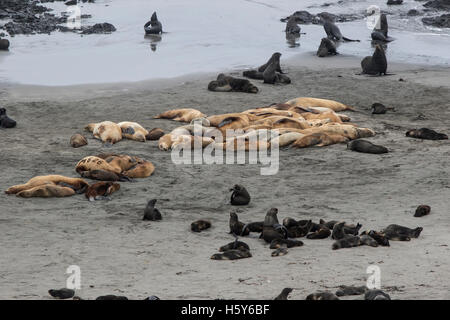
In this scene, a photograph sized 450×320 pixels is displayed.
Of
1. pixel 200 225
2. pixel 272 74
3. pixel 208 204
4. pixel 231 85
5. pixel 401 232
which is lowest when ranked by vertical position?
pixel 208 204

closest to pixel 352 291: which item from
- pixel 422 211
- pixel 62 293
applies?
pixel 62 293

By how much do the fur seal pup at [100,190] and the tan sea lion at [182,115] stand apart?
13.2 feet

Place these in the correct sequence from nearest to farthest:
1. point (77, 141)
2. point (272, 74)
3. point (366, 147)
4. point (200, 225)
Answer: point (200, 225) → point (366, 147) → point (77, 141) → point (272, 74)

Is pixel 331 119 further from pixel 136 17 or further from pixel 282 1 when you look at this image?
pixel 282 1

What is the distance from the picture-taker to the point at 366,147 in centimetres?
1124

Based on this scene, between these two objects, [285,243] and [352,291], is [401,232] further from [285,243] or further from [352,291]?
[352,291]

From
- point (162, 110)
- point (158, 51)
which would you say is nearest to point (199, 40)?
point (158, 51)

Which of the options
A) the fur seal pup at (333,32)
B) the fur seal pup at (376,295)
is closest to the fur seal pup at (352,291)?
the fur seal pup at (376,295)

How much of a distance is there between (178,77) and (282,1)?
545 inches

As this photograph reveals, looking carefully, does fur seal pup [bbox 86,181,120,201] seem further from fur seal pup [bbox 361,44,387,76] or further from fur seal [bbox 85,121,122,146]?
fur seal pup [bbox 361,44,387,76]

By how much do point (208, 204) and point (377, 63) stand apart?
873cm

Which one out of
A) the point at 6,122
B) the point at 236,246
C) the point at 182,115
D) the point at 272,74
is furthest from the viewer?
the point at 272,74

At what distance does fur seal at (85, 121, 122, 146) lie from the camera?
39.2 feet

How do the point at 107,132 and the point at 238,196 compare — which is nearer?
the point at 238,196
